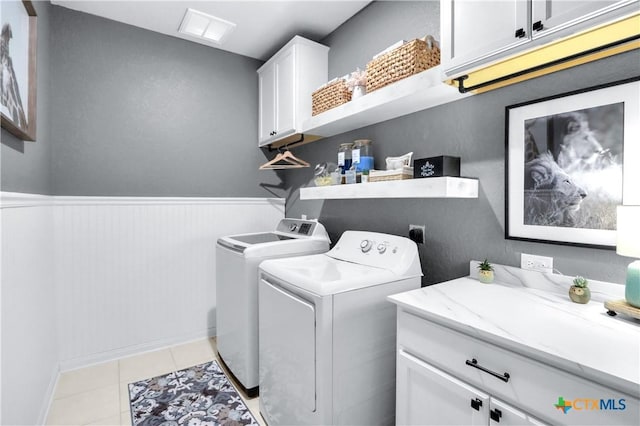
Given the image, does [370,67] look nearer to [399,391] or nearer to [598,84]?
[598,84]

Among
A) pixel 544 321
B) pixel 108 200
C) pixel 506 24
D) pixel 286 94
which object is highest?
pixel 286 94

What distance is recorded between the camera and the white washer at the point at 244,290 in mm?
2061

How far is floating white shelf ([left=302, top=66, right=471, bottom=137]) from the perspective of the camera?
157 cm

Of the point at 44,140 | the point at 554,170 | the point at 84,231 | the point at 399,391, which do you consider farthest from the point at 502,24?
the point at 84,231

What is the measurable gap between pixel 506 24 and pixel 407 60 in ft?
1.80

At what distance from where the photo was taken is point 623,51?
1141mm

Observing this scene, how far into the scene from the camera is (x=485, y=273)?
1.51 meters

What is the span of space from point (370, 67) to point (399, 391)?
1740 mm

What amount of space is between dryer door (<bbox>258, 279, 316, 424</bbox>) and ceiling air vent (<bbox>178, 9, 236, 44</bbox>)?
2.13 m

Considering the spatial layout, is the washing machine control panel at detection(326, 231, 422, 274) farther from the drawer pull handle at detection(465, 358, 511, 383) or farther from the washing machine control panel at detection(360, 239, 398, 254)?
the drawer pull handle at detection(465, 358, 511, 383)

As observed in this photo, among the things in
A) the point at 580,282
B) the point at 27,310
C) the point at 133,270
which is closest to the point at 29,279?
the point at 27,310

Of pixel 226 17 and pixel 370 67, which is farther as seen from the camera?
pixel 226 17

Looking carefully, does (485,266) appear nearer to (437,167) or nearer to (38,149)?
(437,167)

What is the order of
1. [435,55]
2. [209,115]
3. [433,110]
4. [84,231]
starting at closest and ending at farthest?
[435,55]
[433,110]
[84,231]
[209,115]
